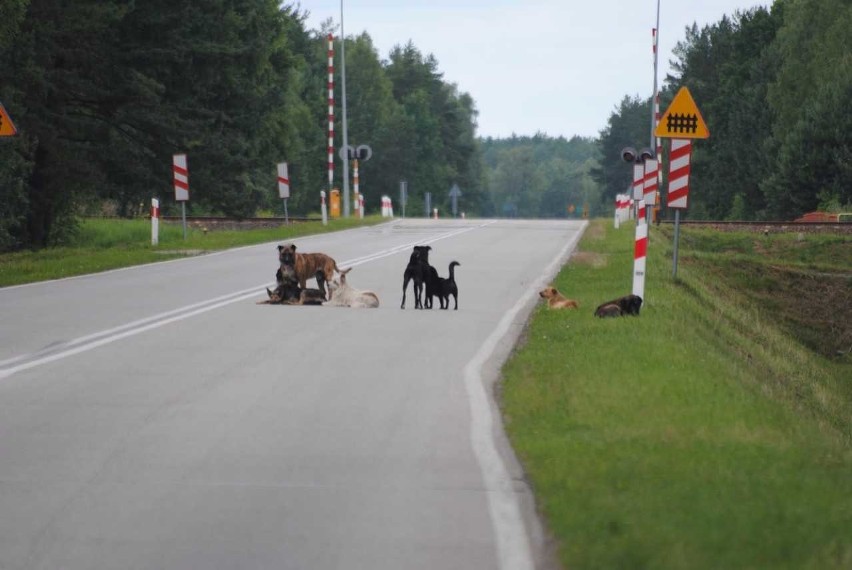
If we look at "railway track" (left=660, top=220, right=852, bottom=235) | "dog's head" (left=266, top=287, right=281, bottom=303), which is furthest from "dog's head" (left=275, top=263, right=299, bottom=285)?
"railway track" (left=660, top=220, right=852, bottom=235)

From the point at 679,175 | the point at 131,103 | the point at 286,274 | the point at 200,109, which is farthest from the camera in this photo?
the point at 200,109

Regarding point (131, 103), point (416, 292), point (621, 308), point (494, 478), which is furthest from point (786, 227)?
point (494, 478)

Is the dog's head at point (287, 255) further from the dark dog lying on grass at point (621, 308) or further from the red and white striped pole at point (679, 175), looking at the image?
the red and white striped pole at point (679, 175)

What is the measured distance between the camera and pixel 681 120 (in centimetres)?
1984

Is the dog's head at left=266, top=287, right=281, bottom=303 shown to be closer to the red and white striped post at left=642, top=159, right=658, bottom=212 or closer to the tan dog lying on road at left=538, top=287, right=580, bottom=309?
the tan dog lying on road at left=538, top=287, right=580, bottom=309

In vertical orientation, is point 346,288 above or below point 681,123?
below

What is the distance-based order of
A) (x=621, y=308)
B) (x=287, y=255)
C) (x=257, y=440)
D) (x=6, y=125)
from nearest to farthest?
(x=257, y=440), (x=621, y=308), (x=287, y=255), (x=6, y=125)

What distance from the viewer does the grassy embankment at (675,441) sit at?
609 cm

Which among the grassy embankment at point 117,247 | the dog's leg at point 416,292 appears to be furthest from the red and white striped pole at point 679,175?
the grassy embankment at point 117,247

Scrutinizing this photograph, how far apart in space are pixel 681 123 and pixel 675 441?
12.1 meters

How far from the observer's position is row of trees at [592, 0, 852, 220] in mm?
66312

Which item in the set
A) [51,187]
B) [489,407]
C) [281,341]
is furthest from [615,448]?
[51,187]

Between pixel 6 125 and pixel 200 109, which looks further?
pixel 200 109

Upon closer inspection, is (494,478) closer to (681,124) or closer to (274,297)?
(274,297)
